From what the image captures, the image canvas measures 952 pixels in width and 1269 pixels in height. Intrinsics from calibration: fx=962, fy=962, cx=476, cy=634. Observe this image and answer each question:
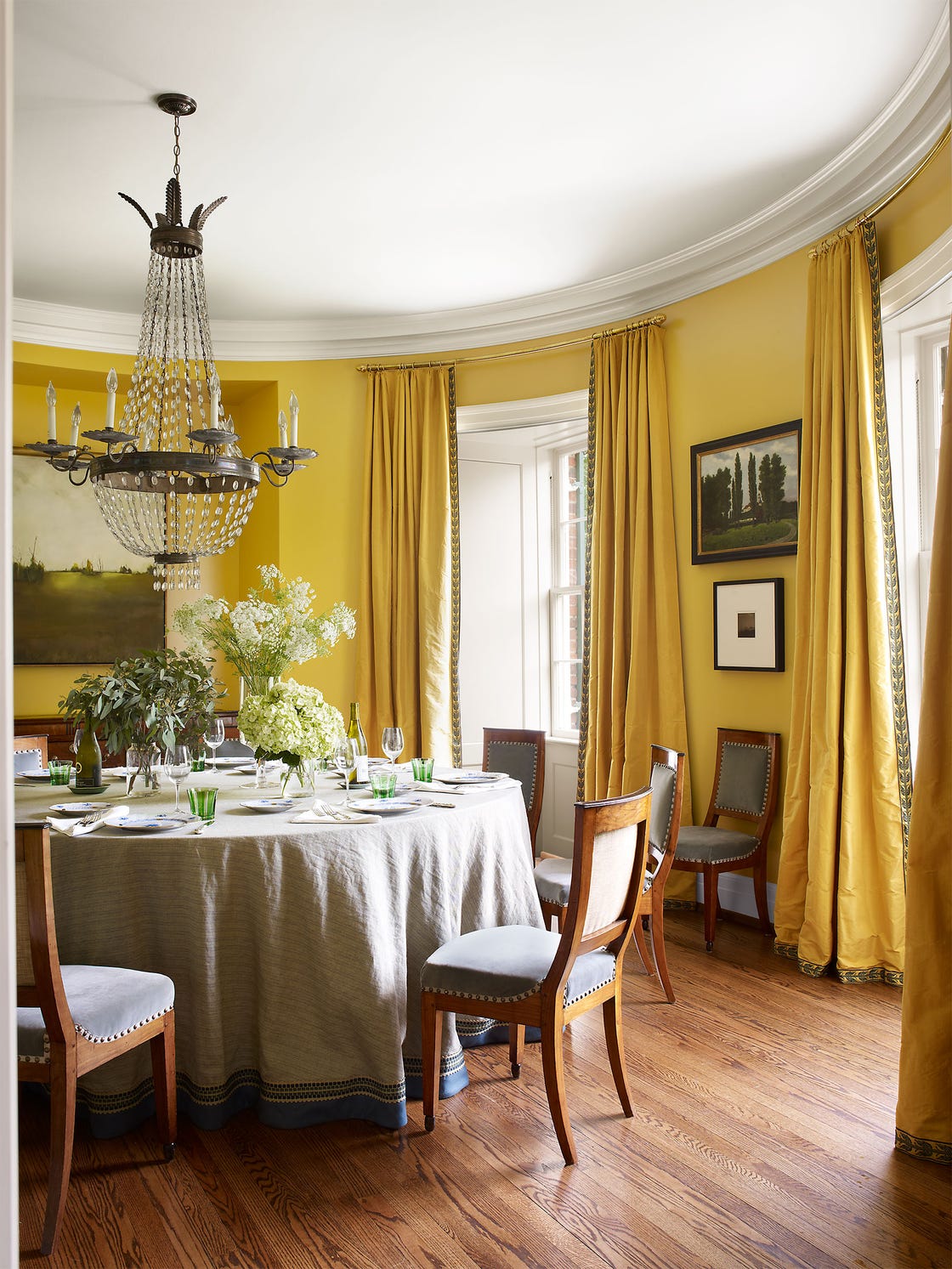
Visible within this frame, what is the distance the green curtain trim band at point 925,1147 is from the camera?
97.6 inches

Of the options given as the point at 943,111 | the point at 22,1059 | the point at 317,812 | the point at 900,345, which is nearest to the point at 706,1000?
the point at 317,812

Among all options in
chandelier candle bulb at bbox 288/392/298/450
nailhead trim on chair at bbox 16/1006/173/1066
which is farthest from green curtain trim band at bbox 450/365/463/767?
nailhead trim on chair at bbox 16/1006/173/1066

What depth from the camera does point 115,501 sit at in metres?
3.66

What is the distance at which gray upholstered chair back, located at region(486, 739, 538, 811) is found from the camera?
439cm

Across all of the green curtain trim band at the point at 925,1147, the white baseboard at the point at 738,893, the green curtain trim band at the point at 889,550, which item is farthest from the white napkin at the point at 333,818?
the white baseboard at the point at 738,893

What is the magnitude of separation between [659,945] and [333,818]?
1.44 meters

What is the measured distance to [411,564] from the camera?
5.95 m

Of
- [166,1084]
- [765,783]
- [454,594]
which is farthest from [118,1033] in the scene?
[454,594]

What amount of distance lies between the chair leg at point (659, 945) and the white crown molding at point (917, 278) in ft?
8.33

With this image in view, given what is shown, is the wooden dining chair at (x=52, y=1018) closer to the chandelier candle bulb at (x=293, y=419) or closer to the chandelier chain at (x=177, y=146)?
the chandelier candle bulb at (x=293, y=419)

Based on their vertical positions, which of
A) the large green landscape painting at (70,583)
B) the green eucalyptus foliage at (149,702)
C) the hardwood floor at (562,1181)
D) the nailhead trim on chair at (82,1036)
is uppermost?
the large green landscape painting at (70,583)

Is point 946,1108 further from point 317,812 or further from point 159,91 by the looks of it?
point 159,91

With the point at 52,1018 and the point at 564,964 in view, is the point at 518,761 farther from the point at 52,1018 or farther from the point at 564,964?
the point at 52,1018

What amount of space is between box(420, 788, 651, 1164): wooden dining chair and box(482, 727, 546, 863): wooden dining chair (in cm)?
148
